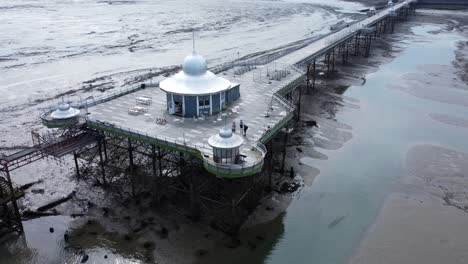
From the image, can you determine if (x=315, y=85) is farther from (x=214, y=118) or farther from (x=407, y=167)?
(x=214, y=118)

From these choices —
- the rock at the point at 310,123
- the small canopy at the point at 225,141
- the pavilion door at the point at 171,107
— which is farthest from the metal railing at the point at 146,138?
the rock at the point at 310,123

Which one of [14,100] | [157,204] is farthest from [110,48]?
[157,204]

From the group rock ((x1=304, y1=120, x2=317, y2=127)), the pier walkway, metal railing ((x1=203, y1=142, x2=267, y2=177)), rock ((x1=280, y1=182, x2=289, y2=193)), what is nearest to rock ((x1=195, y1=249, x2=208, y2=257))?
the pier walkway

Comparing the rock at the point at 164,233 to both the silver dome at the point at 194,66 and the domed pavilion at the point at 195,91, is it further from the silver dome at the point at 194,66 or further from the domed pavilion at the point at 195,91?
the silver dome at the point at 194,66

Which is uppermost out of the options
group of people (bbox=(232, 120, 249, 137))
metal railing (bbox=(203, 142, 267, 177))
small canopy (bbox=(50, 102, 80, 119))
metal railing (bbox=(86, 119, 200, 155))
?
small canopy (bbox=(50, 102, 80, 119))

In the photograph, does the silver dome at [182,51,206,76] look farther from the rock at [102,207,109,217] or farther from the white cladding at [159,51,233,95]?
the rock at [102,207,109,217]

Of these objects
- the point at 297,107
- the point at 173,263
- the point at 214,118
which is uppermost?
the point at 214,118

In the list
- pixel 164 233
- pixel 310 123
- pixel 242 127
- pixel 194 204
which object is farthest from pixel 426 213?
pixel 164 233
